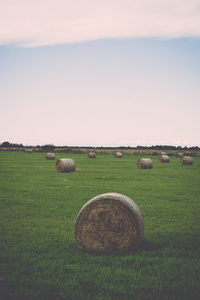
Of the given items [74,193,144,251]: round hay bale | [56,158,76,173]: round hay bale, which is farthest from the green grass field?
[56,158,76,173]: round hay bale

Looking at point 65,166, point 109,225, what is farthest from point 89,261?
point 65,166

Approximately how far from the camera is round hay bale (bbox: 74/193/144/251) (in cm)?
702

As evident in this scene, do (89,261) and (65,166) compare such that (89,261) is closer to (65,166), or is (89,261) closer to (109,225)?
(109,225)

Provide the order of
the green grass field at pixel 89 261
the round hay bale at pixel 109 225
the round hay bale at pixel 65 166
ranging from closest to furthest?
1. the green grass field at pixel 89 261
2. the round hay bale at pixel 109 225
3. the round hay bale at pixel 65 166

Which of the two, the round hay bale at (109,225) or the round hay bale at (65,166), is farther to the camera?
the round hay bale at (65,166)

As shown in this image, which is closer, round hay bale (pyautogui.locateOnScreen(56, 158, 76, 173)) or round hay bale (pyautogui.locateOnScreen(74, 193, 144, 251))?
round hay bale (pyautogui.locateOnScreen(74, 193, 144, 251))

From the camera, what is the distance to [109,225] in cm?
711

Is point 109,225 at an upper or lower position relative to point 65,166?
lower

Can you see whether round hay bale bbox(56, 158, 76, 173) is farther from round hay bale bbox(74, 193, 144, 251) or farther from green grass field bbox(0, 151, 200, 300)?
round hay bale bbox(74, 193, 144, 251)

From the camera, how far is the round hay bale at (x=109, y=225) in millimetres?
7020

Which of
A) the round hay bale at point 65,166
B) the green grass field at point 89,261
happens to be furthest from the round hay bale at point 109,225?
the round hay bale at point 65,166

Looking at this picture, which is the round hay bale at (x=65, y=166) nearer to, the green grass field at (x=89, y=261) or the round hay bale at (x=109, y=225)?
the green grass field at (x=89, y=261)

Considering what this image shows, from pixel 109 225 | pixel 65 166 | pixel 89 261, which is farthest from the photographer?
pixel 65 166

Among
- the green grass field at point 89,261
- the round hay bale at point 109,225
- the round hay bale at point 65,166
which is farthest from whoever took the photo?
the round hay bale at point 65,166
